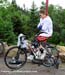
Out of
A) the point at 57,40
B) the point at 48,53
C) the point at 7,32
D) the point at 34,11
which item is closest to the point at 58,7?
the point at 34,11

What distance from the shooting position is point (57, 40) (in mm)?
21062

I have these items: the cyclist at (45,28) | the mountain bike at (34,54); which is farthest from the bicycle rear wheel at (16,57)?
the cyclist at (45,28)

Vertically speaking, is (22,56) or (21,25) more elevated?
(22,56)

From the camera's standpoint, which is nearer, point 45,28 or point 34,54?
point 45,28

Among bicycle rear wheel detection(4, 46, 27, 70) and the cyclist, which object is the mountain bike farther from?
the cyclist

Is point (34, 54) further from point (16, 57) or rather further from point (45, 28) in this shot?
point (45, 28)

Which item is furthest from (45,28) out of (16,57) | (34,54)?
(16,57)

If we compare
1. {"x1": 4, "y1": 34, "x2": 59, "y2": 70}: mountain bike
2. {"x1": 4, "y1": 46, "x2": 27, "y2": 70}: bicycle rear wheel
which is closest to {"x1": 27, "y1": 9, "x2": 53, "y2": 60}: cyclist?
{"x1": 4, "y1": 34, "x2": 59, "y2": 70}: mountain bike

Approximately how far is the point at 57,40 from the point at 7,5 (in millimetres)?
4346

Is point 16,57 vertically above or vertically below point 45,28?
below

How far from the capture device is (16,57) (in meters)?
10.7

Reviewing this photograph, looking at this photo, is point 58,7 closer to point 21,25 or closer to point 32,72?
point 21,25

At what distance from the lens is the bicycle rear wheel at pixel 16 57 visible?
34.6ft

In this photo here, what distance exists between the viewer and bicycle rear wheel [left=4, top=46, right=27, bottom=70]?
1055cm
